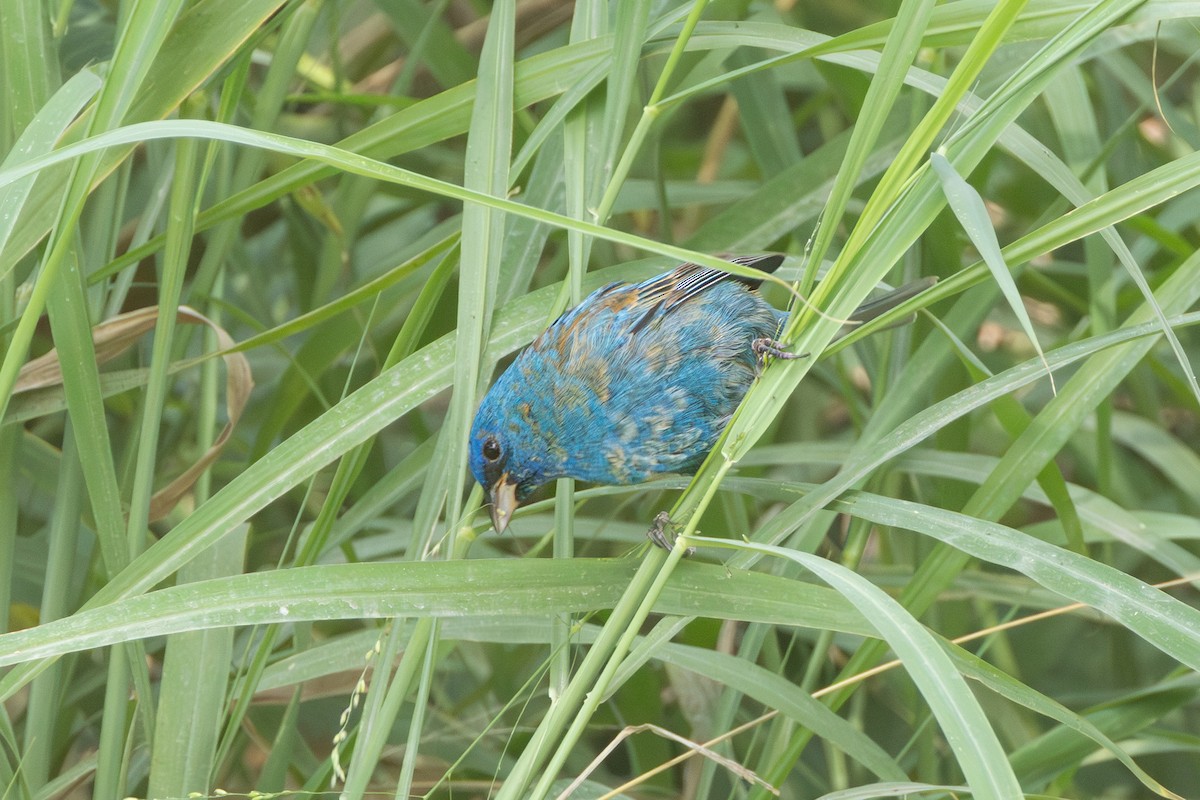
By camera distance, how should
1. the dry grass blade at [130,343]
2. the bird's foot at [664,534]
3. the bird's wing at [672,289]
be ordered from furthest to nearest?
the bird's wing at [672,289], the dry grass blade at [130,343], the bird's foot at [664,534]

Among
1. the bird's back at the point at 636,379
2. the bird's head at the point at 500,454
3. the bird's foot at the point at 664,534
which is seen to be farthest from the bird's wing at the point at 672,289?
the bird's foot at the point at 664,534

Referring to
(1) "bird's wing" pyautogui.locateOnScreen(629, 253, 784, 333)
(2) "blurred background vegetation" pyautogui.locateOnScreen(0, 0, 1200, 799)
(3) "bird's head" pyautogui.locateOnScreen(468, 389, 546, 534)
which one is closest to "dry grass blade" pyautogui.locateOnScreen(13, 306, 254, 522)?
(2) "blurred background vegetation" pyautogui.locateOnScreen(0, 0, 1200, 799)

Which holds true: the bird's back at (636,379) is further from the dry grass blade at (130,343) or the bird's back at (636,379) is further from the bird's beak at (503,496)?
the dry grass blade at (130,343)

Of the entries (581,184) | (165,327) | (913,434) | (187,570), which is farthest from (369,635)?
(913,434)

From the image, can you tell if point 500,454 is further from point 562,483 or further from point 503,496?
point 562,483

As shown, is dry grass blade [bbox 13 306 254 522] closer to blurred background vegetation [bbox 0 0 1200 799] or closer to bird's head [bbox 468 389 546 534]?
blurred background vegetation [bbox 0 0 1200 799]

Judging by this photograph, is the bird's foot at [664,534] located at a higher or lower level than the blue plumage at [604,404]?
lower

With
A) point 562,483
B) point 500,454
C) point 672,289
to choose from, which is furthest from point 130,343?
point 672,289
